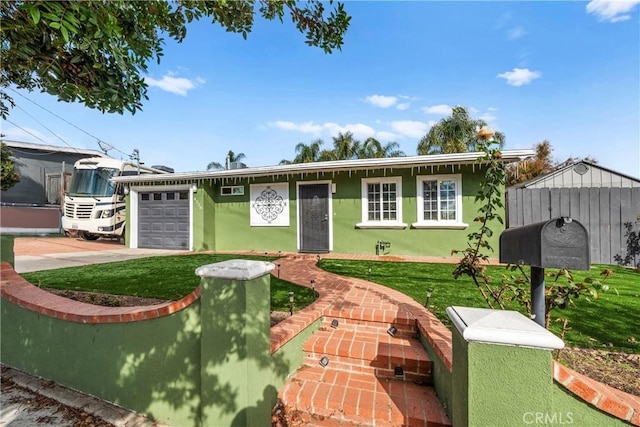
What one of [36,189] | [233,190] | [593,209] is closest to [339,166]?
[233,190]

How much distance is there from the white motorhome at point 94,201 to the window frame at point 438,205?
37.9 ft

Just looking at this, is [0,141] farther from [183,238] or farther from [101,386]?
[101,386]

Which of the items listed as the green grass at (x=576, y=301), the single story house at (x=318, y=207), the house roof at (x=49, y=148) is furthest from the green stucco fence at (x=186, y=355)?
the house roof at (x=49, y=148)

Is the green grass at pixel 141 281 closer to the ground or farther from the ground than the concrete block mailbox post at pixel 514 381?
closer to the ground

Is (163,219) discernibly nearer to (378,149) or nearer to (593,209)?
(593,209)

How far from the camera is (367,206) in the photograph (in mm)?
8672

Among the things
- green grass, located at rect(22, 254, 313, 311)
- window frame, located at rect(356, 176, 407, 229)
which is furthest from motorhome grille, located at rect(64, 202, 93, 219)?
window frame, located at rect(356, 176, 407, 229)

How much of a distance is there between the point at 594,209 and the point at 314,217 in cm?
793

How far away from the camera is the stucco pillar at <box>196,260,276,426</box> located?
6.19ft

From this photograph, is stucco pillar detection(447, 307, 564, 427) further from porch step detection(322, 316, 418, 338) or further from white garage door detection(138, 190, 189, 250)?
white garage door detection(138, 190, 189, 250)

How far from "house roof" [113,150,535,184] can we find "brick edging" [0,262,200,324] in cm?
621

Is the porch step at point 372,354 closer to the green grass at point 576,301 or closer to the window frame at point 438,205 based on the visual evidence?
the green grass at point 576,301

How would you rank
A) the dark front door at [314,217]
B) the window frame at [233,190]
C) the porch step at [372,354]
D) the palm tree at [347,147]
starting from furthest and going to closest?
the palm tree at [347,147] → the window frame at [233,190] → the dark front door at [314,217] → the porch step at [372,354]

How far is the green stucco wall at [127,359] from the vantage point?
2.12 m
